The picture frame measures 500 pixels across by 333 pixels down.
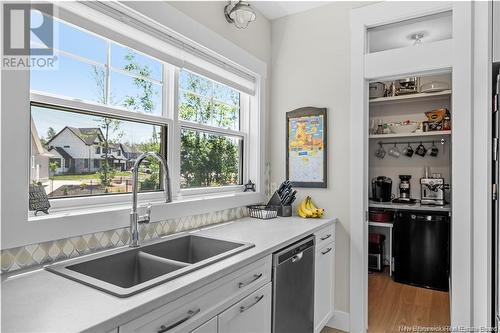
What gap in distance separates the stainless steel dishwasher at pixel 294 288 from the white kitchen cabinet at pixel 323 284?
0.10 m

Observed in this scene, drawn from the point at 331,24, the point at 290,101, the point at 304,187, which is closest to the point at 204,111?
the point at 290,101

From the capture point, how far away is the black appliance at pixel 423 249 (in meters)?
3.27

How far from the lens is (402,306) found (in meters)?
2.95

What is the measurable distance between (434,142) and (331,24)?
2.20m

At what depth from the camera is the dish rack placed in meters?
2.56

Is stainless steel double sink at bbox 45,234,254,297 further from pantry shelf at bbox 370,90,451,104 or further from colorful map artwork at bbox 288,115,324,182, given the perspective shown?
pantry shelf at bbox 370,90,451,104

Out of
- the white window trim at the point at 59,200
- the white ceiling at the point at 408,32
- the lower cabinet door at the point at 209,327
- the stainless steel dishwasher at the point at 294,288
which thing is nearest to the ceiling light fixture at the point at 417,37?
the white ceiling at the point at 408,32

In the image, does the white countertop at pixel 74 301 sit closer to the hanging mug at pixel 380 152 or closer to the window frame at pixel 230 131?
the window frame at pixel 230 131

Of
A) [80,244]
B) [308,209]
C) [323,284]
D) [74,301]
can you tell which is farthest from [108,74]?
[323,284]

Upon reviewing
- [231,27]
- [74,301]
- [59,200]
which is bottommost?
[74,301]

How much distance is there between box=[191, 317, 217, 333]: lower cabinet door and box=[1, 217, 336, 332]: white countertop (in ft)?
0.57

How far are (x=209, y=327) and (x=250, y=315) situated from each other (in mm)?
324

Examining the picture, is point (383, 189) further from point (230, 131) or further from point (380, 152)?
point (230, 131)

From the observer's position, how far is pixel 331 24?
105 inches
